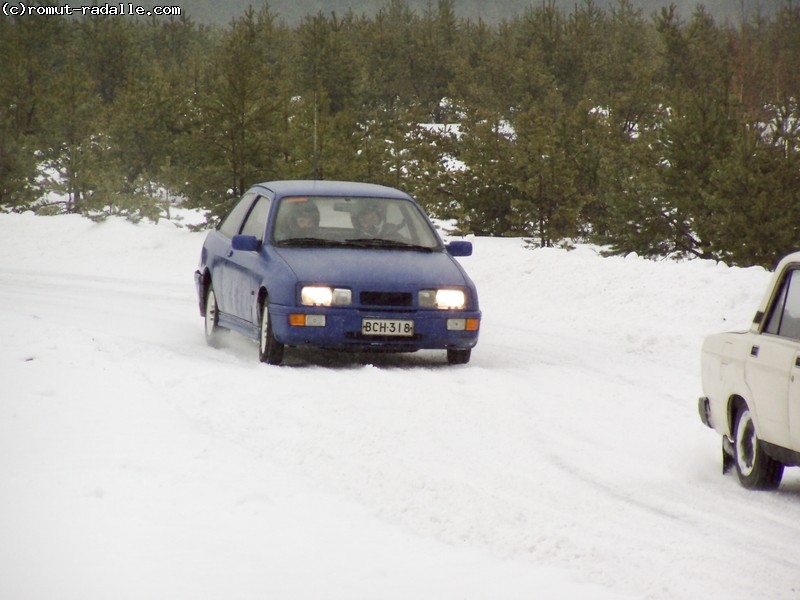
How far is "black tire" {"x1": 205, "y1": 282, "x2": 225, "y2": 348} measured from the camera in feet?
39.7

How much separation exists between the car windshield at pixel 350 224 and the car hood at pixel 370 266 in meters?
0.16

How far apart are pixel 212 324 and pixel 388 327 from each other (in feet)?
9.36

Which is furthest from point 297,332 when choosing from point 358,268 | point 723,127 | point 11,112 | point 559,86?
point 559,86

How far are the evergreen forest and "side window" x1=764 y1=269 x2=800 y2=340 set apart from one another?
51.3ft

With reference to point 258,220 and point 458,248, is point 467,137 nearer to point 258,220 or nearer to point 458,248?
point 258,220

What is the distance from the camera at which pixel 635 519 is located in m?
5.77

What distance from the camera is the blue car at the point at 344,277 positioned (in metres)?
9.91

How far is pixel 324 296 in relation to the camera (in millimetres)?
9906

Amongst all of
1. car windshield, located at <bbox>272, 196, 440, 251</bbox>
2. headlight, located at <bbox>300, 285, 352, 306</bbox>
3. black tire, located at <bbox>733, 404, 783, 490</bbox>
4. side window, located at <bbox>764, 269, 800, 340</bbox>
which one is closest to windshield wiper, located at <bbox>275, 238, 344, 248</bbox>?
car windshield, located at <bbox>272, 196, 440, 251</bbox>

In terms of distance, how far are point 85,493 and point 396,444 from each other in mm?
1968

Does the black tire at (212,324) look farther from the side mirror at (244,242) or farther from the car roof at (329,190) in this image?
the side mirror at (244,242)

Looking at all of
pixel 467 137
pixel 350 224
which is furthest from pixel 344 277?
pixel 467 137

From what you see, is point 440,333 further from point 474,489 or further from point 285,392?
point 474,489

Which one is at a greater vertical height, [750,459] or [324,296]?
[324,296]
